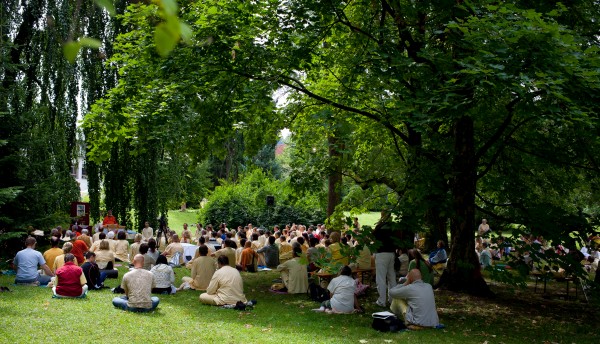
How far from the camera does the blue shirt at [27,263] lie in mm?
12320

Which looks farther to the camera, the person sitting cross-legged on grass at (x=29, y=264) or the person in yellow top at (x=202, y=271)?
the person in yellow top at (x=202, y=271)

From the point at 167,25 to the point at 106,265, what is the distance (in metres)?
14.0

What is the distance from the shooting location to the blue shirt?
1232 centimetres

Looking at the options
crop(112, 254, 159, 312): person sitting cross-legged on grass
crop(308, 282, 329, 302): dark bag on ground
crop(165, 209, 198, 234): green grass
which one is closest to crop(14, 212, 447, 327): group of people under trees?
crop(112, 254, 159, 312): person sitting cross-legged on grass

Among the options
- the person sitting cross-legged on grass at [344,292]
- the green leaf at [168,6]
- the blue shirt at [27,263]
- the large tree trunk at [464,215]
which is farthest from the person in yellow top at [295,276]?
the green leaf at [168,6]

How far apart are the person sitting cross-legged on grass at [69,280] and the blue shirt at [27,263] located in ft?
5.29

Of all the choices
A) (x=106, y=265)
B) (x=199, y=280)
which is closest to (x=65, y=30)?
(x=106, y=265)

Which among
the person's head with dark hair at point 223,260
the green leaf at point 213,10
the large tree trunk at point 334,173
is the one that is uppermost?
the green leaf at point 213,10

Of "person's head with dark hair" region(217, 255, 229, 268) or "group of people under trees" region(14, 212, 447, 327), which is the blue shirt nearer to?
"group of people under trees" region(14, 212, 447, 327)

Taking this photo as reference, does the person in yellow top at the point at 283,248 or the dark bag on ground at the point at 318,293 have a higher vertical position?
the person in yellow top at the point at 283,248

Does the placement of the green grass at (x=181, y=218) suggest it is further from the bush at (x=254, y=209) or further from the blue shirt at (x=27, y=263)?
the blue shirt at (x=27, y=263)

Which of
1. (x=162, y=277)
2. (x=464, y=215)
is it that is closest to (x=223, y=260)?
(x=162, y=277)

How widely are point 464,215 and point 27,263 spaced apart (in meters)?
9.26

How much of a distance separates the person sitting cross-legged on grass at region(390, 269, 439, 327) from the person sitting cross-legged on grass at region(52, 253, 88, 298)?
Answer: 577 cm
